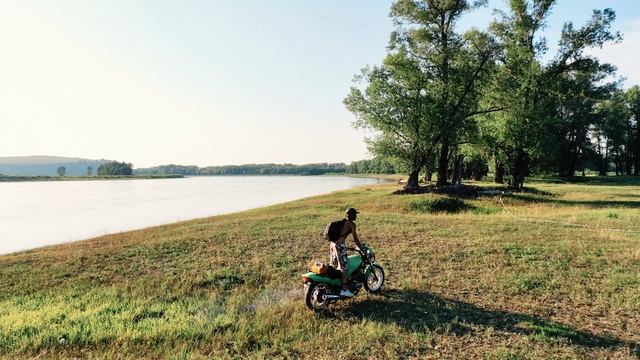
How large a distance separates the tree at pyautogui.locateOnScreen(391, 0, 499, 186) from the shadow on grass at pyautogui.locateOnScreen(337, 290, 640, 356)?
3156cm

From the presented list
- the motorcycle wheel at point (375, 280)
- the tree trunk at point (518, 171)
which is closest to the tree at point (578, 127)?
the tree trunk at point (518, 171)

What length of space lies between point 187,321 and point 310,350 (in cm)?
361

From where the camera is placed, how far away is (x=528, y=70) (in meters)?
42.0

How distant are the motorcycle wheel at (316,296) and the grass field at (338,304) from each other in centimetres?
23

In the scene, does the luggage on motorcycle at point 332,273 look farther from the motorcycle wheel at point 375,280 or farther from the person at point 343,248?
the motorcycle wheel at point 375,280

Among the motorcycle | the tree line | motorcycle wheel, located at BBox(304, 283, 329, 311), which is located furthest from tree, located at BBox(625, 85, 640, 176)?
motorcycle wheel, located at BBox(304, 283, 329, 311)

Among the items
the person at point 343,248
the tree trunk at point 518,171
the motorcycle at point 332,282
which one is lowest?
the motorcycle at point 332,282

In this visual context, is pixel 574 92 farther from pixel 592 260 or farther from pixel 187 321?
pixel 187 321

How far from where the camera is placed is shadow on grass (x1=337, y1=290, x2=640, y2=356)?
9477 millimetres

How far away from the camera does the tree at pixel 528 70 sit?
4144 centimetres

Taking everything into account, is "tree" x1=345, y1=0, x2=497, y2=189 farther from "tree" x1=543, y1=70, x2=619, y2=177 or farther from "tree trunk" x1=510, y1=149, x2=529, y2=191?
"tree" x1=543, y1=70, x2=619, y2=177

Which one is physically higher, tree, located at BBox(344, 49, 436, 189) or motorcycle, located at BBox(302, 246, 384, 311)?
tree, located at BBox(344, 49, 436, 189)

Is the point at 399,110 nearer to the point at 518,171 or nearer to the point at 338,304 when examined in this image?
the point at 518,171

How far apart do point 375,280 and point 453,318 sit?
2865mm
